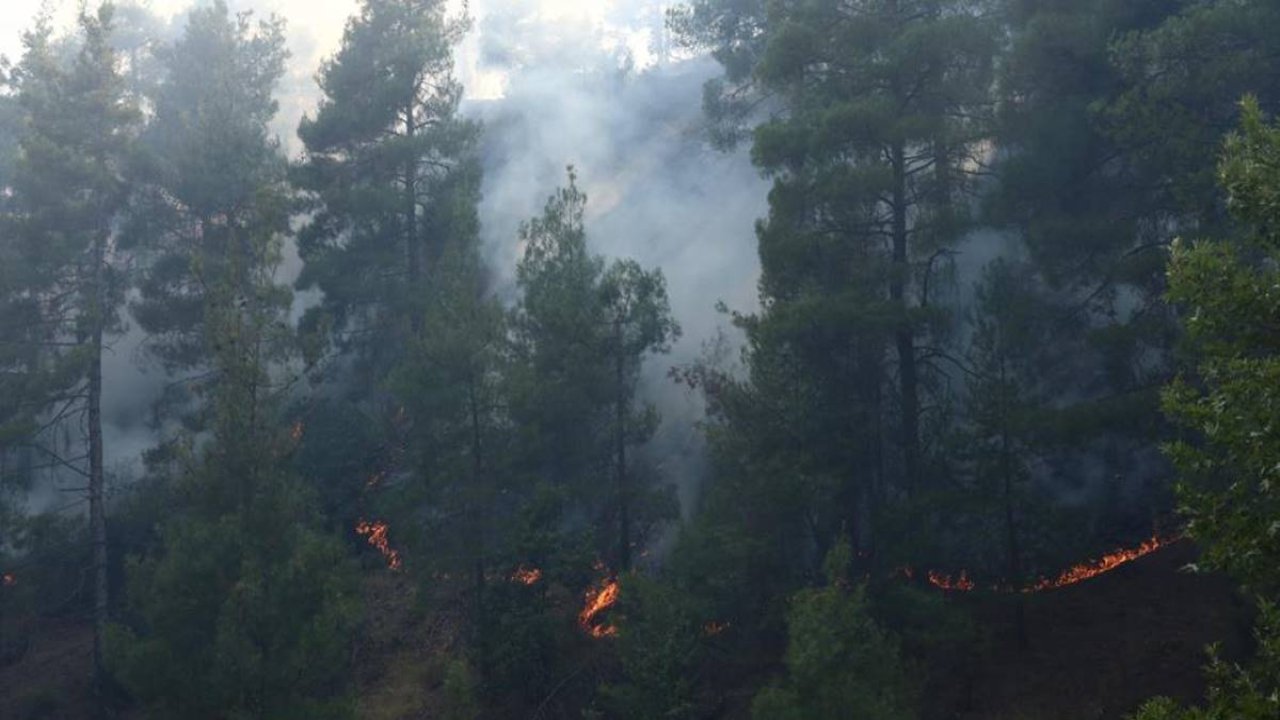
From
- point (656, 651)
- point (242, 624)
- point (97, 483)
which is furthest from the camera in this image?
point (97, 483)

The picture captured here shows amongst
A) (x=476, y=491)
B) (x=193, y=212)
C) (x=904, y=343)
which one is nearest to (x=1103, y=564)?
(x=904, y=343)

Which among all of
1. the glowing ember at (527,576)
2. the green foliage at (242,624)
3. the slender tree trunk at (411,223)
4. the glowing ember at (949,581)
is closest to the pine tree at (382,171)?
the slender tree trunk at (411,223)

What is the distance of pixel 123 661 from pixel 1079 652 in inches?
626

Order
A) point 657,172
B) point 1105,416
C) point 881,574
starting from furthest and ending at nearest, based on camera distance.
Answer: point 657,172, point 881,574, point 1105,416

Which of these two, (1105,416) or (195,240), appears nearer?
(1105,416)

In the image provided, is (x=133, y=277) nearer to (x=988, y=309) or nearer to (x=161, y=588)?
(x=161, y=588)

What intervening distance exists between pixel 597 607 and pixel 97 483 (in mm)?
11876

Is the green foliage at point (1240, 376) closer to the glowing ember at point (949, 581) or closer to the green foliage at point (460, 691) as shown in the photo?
the glowing ember at point (949, 581)

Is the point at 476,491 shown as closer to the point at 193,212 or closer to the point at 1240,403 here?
the point at 193,212

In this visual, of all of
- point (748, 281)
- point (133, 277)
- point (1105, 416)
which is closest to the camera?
point (1105, 416)

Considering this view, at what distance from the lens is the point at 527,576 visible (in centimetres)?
2256

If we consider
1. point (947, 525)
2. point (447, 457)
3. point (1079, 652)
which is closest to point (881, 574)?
point (947, 525)

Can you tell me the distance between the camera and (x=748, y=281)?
111ft

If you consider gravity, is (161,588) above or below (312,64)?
below
